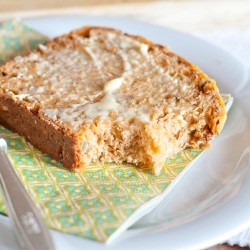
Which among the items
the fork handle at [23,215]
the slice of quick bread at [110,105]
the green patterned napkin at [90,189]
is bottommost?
the green patterned napkin at [90,189]

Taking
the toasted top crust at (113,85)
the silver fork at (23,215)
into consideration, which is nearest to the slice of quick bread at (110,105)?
the toasted top crust at (113,85)

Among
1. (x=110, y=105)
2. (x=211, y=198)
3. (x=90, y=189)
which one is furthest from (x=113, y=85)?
(x=211, y=198)

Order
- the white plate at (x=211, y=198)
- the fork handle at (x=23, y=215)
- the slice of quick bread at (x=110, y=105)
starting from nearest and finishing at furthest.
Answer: the fork handle at (x=23, y=215), the white plate at (x=211, y=198), the slice of quick bread at (x=110, y=105)

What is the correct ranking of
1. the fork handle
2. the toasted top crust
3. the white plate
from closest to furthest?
the fork handle → the white plate → the toasted top crust

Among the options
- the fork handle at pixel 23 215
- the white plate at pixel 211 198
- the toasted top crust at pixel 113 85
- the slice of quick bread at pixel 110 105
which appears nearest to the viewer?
the fork handle at pixel 23 215

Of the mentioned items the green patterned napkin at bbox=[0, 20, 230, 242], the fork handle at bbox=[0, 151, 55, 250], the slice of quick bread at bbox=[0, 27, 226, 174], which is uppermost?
the slice of quick bread at bbox=[0, 27, 226, 174]

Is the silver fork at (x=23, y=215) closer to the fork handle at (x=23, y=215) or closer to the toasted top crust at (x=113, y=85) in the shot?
the fork handle at (x=23, y=215)

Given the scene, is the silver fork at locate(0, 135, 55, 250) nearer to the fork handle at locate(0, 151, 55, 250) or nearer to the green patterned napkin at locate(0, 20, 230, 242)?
the fork handle at locate(0, 151, 55, 250)

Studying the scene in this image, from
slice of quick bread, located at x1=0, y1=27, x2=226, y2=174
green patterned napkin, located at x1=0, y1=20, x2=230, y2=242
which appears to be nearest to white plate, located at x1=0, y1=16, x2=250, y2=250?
green patterned napkin, located at x1=0, y1=20, x2=230, y2=242
